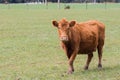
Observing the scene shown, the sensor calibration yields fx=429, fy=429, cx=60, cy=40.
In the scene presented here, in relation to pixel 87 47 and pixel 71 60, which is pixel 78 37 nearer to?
pixel 87 47

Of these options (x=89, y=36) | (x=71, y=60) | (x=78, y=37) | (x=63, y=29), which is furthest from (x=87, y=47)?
(x=63, y=29)

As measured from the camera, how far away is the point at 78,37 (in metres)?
10.6

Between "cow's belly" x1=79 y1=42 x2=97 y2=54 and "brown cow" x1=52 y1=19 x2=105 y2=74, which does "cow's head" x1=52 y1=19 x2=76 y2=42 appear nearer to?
"brown cow" x1=52 y1=19 x2=105 y2=74

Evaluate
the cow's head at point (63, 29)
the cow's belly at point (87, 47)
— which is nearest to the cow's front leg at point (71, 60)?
the cow's belly at point (87, 47)

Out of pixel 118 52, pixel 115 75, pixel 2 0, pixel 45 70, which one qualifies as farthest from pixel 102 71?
pixel 2 0

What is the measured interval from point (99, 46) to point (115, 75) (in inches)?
56.8

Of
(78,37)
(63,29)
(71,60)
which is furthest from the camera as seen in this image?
(78,37)

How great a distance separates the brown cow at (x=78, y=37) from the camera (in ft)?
32.8

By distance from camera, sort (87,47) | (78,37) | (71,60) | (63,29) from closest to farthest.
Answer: (63,29) → (71,60) → (78,37) → (87,47)

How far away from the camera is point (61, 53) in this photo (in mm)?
15086

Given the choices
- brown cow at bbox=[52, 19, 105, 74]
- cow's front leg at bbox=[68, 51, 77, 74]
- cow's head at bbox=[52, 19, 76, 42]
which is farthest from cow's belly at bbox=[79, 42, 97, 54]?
cow's head at bbox=[52, 19, 76, 42]

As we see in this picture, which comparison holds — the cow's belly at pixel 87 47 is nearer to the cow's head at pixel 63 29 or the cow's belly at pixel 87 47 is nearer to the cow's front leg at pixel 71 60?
the cow's front leg at pixel 71 60

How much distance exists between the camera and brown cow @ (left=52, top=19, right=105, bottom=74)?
10.0 m

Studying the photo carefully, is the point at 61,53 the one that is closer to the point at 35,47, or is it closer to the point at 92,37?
the point at 35,47
